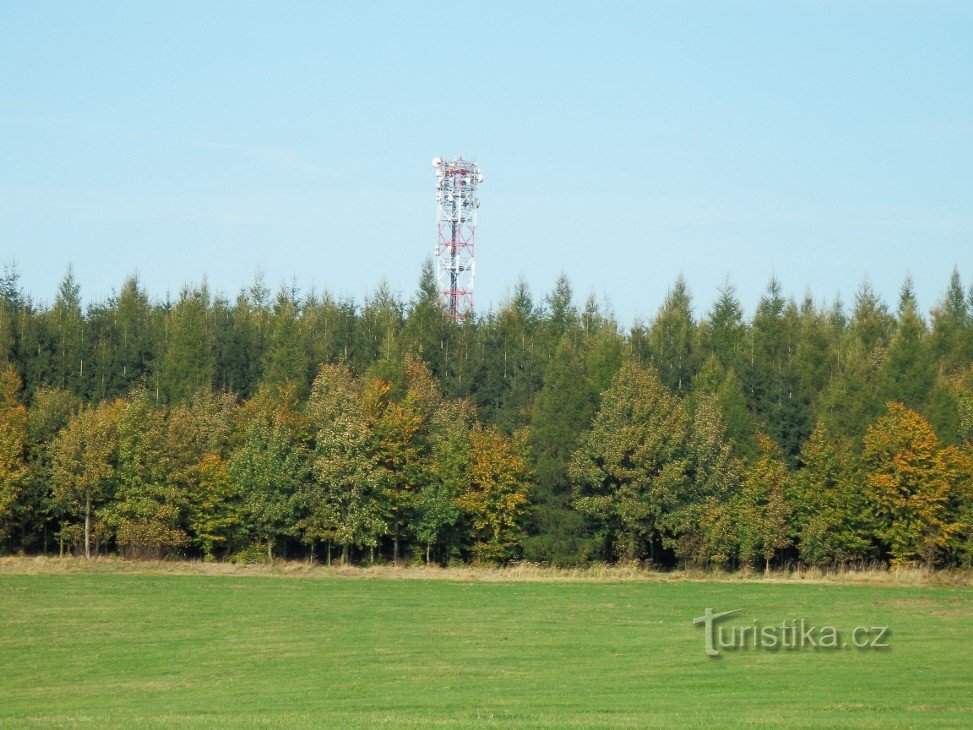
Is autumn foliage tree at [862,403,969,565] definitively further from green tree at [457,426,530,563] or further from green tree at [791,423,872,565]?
green tree at [457,426,530,563]

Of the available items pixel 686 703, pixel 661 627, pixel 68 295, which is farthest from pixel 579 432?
pixel 68 295

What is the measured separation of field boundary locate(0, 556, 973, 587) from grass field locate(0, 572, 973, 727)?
271 inches

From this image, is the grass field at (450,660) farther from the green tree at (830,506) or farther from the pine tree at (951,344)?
the pine tree at (951,344)

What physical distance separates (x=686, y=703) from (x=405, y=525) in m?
47.9

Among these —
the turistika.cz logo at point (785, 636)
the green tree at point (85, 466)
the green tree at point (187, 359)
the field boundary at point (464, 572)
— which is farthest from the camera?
the green tree at point (187, 359)

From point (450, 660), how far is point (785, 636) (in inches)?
474

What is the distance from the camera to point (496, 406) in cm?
9231

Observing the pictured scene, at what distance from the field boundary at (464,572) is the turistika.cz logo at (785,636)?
21.9m

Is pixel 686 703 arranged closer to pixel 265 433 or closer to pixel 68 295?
pixel 265 433

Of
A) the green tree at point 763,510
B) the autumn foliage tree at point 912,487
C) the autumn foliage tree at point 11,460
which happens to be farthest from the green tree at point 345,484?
the autumn foliage tree at point 912,487

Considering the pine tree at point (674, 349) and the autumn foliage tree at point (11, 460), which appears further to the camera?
the pine tree at point (674, 349)

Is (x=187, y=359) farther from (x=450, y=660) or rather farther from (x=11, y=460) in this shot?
(x=450, y=660)

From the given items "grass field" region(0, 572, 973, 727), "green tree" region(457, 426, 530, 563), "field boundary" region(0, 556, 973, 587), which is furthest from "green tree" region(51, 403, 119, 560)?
"green tree" region(457, 426, 530, 563)

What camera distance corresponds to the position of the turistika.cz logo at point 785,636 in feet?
117
